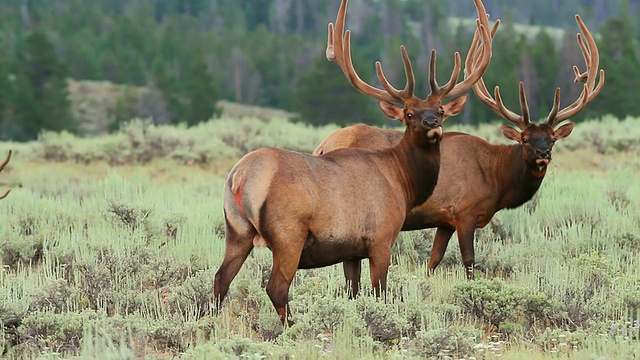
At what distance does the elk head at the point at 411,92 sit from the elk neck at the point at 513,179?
1.61m

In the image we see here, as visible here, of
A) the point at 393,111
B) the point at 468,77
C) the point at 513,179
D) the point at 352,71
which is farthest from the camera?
the point at 513,179

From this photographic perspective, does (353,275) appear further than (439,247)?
No

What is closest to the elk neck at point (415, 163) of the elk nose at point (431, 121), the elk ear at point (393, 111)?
the elk ear at point (393, 111)

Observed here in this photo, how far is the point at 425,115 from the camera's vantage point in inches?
327

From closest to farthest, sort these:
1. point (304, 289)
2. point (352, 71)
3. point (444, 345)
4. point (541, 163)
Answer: point (444, 345)
point (304, 289)
point (352, 71)
point (541, 163)

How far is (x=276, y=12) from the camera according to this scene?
9862cm

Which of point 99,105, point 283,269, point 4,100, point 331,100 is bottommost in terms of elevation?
point 99,105

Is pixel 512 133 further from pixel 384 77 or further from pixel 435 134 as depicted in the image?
pixel 384 77

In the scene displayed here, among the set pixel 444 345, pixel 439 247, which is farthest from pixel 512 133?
pixel 444 345

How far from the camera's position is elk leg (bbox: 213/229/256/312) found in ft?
25.2

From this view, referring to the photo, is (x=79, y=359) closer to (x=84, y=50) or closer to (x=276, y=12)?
(x=84, y=50)

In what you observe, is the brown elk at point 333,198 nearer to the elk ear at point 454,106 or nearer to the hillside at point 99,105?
the elk ear at point 454,106

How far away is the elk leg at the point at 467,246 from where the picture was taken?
33.2 ft

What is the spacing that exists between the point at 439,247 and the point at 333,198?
9.77 ft
